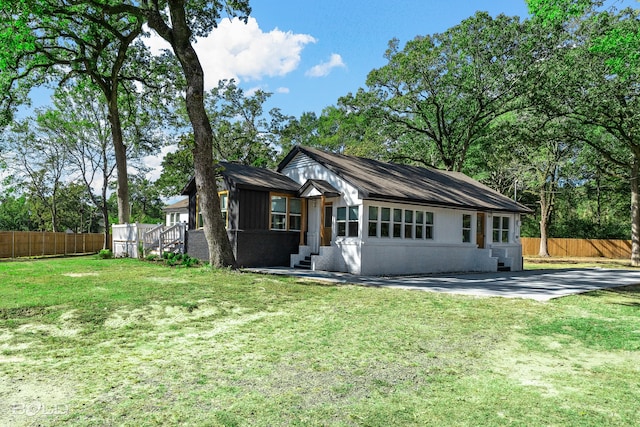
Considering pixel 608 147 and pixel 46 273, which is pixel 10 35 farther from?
pixel 608 147

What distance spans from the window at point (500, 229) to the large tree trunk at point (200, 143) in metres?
13.1

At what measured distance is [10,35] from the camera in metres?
15.1

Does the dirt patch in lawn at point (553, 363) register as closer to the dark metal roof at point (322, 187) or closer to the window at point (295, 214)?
the dark metal roof at point (322, 187)

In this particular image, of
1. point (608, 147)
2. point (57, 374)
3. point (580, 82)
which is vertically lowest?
point (57, 374)

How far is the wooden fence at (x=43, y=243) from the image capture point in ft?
87.8

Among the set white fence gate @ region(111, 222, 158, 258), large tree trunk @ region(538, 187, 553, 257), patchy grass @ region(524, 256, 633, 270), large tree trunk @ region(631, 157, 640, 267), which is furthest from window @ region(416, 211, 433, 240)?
large tree trunk @ region(538, 187, 553, 257)

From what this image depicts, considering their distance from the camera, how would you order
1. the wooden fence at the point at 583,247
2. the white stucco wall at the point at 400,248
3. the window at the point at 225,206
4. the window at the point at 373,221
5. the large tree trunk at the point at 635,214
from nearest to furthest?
the white stucco wall at the point at 400,248
the window at the point at 373,221
the window at the point at 225,206
the large tree trunk at the point at 635,214
the wooden fence at the point at 583,247

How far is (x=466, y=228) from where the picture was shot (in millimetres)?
19547

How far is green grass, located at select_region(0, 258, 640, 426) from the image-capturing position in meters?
3.83

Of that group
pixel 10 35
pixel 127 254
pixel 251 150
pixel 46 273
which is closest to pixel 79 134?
pixel 251 150

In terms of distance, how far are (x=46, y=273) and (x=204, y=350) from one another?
32.2ft

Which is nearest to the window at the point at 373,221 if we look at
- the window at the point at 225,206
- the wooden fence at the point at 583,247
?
the window at the point at 225,206

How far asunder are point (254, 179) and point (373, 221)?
513cm

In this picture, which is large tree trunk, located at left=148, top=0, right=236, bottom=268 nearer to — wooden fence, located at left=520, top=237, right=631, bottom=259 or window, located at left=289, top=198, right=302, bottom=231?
window, located at left=289, top=198, right=302, bottom=231
